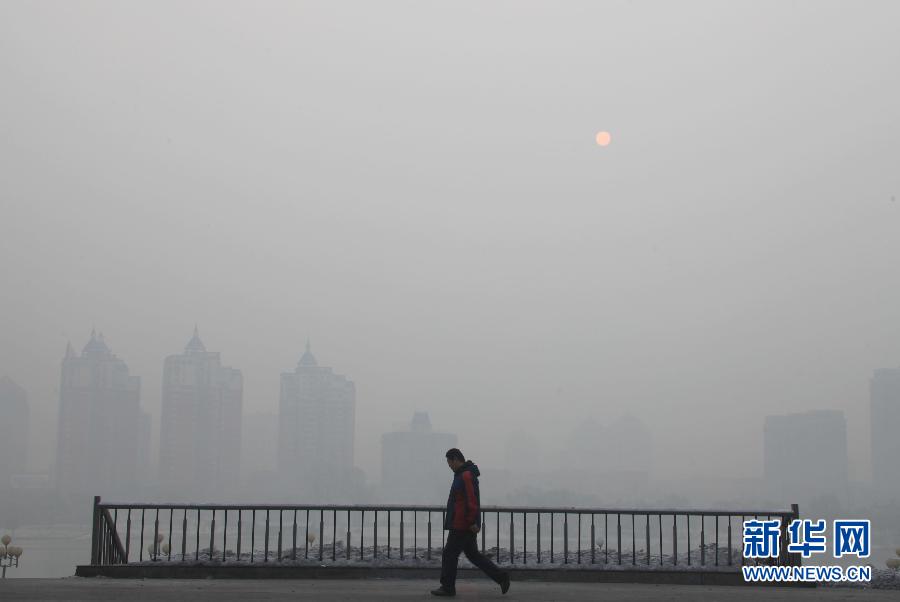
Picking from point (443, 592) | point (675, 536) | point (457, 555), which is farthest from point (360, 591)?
point (675, 536)

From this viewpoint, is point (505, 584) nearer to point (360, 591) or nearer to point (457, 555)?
point (457, 555)

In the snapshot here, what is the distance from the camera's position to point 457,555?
12188mm

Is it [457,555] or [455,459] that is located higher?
[455,459]

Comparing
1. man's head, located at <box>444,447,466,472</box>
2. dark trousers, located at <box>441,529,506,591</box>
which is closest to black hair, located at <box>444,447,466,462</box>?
man's head, located at <box>444,447,466,472</box>

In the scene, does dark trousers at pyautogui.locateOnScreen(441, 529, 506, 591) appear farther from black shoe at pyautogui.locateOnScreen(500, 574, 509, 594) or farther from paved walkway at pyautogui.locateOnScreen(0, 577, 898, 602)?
paved walkway at pyautogui.locateOnScreen(0, 577, 898, 602)

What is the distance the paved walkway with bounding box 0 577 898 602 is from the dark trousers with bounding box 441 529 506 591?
0.32 m

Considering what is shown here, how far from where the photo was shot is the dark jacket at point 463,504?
12062 millimetres

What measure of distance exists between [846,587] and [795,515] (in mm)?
1279

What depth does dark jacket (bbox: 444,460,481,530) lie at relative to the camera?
12.1 meters

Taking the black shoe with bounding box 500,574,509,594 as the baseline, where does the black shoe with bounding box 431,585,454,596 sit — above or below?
below

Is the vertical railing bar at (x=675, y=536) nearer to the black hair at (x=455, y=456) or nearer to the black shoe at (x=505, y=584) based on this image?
the black shoe at (x=505, y=584)

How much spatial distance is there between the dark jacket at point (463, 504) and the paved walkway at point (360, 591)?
100 cm

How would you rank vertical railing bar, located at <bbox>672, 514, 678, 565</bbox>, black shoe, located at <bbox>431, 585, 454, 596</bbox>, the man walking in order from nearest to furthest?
the man walking → black shoe, located at <bbox>431, 585, 454, 596</bbox> → vertical railing bar, located at <bbox>672, 514, 678, 565</bbox>

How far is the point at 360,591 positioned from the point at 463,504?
224 cm
